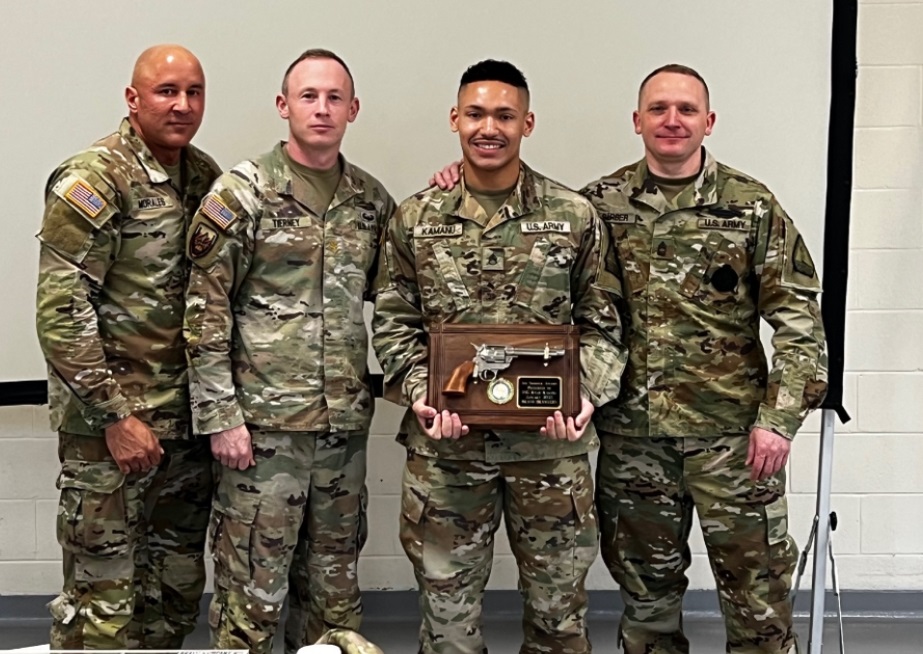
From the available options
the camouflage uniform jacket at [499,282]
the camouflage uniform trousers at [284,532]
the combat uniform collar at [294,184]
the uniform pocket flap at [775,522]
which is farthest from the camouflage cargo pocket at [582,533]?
the combat uniform collar at [294,184]

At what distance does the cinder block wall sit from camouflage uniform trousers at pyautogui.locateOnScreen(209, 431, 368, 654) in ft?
2.30

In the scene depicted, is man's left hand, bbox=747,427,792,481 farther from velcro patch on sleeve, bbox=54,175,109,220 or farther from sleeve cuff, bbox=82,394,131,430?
velcro patch on sleeve, bbox=54,175,109,220

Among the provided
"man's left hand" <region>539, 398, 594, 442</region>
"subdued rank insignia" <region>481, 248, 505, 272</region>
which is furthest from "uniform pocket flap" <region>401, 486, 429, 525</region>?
"subdued rank insignia" <region>481, 248, 505, 272</region>

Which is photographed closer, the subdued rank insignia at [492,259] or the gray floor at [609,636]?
the subdued rank insignia at [492,259]

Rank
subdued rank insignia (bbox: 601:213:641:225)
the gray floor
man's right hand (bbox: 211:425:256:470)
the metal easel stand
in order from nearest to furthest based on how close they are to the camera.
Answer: man's right hand (bbox: 211:425:256:470)
subdued rank insignia (bbox: 601:213:641:225)
the metal easel stand
the gray floor

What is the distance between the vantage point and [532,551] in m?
2.32

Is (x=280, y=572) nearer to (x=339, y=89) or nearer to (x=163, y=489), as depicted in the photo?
(x=163, y=489)

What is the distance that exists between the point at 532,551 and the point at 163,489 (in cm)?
98

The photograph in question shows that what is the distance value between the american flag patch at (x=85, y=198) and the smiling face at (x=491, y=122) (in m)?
0.87

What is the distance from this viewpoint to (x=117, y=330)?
2.35m

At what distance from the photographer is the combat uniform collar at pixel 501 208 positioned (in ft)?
7.58

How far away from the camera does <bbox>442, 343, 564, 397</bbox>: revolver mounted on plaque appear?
2193 millimetres

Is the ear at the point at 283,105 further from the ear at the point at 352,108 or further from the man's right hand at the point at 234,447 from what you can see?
the man's right hand at the point at 234,447

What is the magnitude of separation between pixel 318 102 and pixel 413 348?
2.09ft
